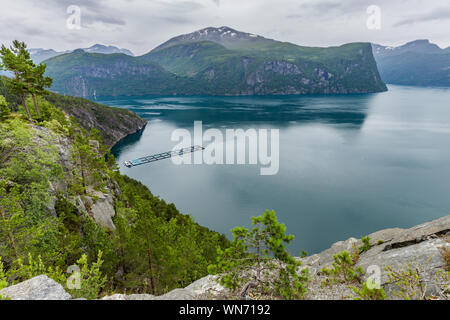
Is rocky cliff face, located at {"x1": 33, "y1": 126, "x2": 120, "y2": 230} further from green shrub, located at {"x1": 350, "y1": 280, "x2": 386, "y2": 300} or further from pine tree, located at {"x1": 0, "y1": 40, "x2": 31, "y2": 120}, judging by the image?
green shrub, located at {"x1": 350, "y1": 280, "x2": 386, "y2": 300}

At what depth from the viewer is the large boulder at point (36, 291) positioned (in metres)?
7.44

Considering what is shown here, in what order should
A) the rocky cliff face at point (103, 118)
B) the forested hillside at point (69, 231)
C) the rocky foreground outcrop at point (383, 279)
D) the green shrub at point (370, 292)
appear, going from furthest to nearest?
the rocky cliff face at point (103, 118), the forested hillside at point (69, 231), the rocky foreground outcrop at point (383, 279), the green shrub at point (370, 292)

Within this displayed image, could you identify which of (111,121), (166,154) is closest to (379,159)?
(166,154)

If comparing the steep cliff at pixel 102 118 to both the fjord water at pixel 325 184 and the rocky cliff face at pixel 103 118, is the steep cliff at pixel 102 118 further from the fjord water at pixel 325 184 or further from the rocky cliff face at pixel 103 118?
the fjord water at pixel 325 184

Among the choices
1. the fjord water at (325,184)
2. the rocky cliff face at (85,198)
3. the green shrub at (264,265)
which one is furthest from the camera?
the fjord water at (325,184)

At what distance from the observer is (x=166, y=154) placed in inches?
3743

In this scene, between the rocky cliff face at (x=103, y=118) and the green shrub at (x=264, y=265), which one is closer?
the green shrub at (x=264, y=265)

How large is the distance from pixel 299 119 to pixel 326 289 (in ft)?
515

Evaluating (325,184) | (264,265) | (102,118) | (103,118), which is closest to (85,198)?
(264,265)

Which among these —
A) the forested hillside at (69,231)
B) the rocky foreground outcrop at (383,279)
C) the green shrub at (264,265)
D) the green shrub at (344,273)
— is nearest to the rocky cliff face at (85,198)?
the forested hillside at (69,231)

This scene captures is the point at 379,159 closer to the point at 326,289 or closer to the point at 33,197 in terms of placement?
the point at 326,289

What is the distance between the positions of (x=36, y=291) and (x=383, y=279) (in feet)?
44.7

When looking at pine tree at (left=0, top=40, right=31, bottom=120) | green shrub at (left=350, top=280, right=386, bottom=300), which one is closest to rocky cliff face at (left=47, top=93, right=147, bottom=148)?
pine tree at (left=0, top=40, right=31, bottom=120)

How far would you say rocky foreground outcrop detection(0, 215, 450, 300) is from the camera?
25.3 feet
